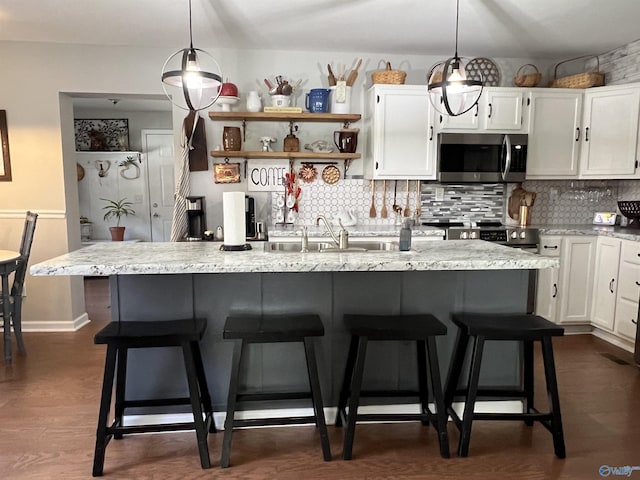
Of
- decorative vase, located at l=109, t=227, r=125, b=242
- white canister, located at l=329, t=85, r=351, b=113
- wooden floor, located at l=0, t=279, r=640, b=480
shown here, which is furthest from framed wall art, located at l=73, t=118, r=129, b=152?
wooden floor, located at l=0, t=279, r=640, b=480

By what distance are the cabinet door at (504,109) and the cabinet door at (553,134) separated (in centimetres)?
11

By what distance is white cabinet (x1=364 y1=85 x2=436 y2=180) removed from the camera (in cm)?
378

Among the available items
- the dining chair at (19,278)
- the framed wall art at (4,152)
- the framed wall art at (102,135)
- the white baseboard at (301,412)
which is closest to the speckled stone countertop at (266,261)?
the white baseboard at (301,412)

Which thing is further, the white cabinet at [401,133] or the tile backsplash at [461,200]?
the tile backsplash at [461,200]

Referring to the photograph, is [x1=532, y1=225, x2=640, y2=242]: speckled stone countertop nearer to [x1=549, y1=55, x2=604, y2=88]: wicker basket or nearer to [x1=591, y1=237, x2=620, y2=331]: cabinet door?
[x1=591, y1=237, x2=620, y2=331]: cabinet door

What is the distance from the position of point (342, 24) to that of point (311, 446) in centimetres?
284

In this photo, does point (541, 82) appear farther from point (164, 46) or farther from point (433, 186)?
point (164, 46)

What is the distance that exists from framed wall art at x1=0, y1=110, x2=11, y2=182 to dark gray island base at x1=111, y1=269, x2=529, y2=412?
238 centimetres

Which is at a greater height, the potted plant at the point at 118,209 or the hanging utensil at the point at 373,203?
the hanging utensil at the point at 373,203

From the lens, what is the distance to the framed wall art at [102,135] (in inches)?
254

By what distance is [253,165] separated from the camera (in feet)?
13.4

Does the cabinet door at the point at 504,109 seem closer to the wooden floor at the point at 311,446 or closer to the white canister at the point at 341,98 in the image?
the white canister at the point at 341,98

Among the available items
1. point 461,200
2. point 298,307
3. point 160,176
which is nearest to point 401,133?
point 461,200

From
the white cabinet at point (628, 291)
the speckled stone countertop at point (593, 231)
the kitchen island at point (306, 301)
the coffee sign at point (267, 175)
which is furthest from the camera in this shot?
the coffee sign at point (267, 175)
